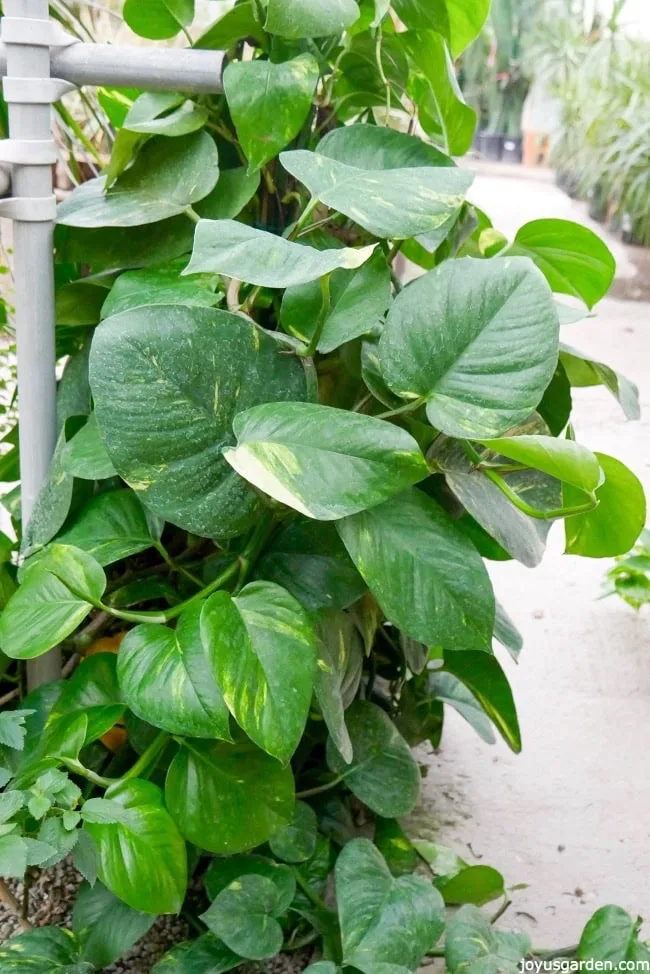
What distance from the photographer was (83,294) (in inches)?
30.3

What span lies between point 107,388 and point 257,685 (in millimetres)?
204

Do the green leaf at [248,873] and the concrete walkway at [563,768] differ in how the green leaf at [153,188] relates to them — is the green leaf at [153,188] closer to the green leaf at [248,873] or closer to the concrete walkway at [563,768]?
the green leaf at [248,873]

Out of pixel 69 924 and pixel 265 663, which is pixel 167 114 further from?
pixel 69 924

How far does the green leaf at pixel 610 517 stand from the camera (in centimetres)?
66

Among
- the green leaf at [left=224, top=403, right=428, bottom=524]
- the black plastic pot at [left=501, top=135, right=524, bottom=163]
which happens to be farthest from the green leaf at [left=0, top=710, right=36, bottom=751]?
the black plastic pot at [left=501, top=135, right=524, bottom=163]

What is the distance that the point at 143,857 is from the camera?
0.60 metres

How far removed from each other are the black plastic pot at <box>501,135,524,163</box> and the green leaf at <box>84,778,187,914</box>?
652 cm

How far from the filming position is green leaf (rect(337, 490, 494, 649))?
0.57m

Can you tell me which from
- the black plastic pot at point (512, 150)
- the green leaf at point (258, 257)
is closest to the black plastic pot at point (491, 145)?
the black plastic pot at point (512, 150)

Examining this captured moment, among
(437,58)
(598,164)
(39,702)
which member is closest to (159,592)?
(39,702)

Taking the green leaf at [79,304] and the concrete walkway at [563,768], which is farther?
the concrete walkway at [563,768]

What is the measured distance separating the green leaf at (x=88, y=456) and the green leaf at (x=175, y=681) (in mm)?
121

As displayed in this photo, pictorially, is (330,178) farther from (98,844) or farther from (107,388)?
(98,844)

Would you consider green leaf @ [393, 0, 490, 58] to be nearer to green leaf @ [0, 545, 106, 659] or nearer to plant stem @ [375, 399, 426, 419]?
plant stem @ [375, 399, 426, 419]
